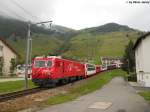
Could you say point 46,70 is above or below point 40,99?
above

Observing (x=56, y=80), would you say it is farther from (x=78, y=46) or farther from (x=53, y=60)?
(x=78, y=46)

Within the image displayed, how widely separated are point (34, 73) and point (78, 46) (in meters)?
164

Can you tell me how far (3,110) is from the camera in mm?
15383

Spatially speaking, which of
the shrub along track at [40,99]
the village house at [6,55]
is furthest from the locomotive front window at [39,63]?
the village house at [6,55]

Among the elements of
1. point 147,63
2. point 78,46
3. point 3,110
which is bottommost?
point 3,110

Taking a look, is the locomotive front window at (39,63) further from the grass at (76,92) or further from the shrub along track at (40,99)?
the shrub along track at (40,99)

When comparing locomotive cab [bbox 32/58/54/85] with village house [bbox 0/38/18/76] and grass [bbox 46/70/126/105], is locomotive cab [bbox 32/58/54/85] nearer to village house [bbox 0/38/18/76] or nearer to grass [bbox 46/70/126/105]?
grass [bbox 46/70/126/105]

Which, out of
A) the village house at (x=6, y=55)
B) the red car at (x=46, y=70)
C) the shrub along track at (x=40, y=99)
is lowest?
the shrub along track at (x=40, y=99)

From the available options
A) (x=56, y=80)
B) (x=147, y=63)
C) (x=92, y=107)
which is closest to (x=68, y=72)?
(x=56, y=80)

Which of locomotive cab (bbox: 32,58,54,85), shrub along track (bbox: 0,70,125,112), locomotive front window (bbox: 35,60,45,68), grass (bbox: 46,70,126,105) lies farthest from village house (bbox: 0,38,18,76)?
shrub along track (bbox: 0,70,125,112)

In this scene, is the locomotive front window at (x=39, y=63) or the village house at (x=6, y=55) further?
the village house at (x=6, y=55)

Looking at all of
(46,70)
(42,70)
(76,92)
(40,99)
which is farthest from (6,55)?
(40,99)

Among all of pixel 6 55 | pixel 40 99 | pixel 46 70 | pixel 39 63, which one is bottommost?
pixel 40 99

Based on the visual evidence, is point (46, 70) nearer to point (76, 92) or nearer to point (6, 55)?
point (76, 92)
